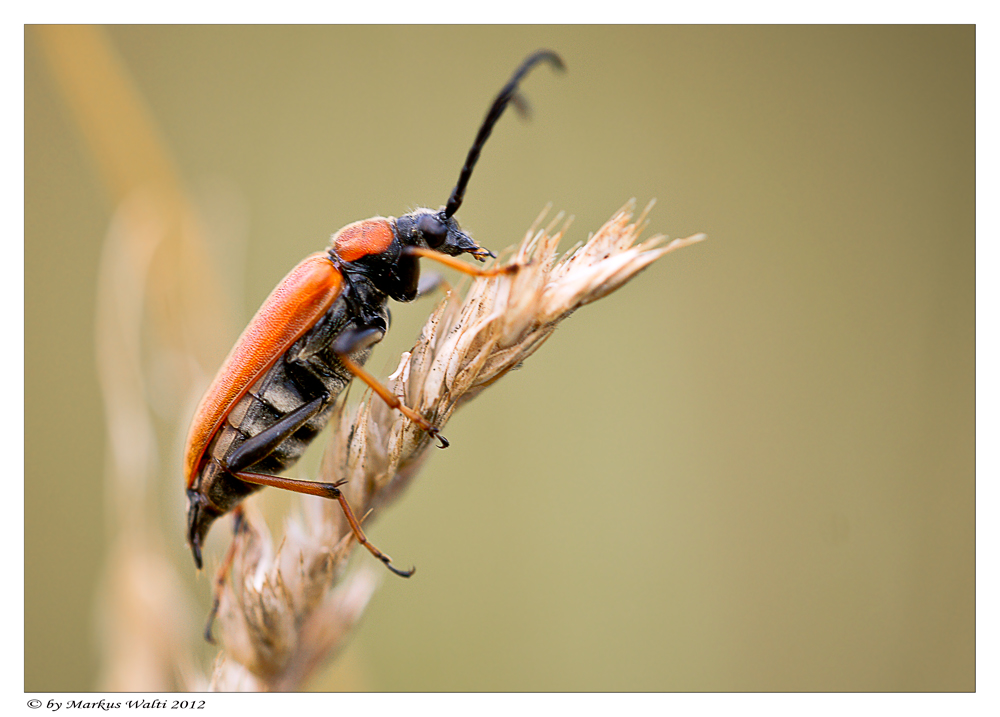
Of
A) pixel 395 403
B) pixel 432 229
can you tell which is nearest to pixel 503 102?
pixel 432 229

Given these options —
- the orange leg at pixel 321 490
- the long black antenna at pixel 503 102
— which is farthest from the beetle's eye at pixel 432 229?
the orange leg at pixel 321 490

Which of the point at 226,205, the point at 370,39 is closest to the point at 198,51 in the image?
the point at 370,39

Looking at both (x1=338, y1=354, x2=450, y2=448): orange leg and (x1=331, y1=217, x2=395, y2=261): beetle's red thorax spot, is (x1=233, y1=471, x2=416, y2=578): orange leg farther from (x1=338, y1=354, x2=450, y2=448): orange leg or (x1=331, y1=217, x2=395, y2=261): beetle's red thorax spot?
(x1=331, y1=217, x2=395, y2=261): beetle's red thorax spot

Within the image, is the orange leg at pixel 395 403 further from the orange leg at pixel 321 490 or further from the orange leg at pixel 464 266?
the orange leg at pixel 464 266

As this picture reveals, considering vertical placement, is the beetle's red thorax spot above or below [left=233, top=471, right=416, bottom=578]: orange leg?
above

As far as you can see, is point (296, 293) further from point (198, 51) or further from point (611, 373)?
point (198, 51)

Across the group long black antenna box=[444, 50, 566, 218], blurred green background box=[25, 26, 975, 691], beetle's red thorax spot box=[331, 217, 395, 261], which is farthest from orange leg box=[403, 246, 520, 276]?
blurred green background box=[25, 26, 975, 691]
